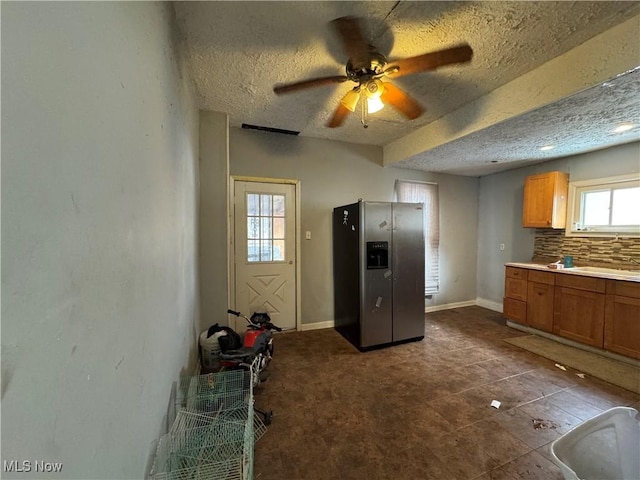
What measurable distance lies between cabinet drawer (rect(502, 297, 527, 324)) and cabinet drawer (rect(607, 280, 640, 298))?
37.7 inches

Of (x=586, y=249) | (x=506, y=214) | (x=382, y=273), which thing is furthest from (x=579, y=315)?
(x=382, y=273)

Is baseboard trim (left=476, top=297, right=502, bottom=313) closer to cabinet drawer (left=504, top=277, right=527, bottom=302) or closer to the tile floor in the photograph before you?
cabinet drawer (left=504, top=277, right=527, bottom=302)

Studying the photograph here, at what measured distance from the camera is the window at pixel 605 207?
3.05m

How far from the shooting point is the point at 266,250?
137 inches

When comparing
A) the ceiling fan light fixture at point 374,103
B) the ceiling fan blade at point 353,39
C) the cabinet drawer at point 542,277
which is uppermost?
the ceiling fan blade at point 353,39

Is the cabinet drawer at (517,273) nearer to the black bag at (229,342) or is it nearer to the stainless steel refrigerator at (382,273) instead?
the stainless steel refrigerator at (382,273)

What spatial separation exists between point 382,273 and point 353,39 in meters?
2.31

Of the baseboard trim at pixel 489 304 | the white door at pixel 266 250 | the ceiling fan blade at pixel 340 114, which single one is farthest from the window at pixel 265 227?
the baseboard trim at pixel 489 304

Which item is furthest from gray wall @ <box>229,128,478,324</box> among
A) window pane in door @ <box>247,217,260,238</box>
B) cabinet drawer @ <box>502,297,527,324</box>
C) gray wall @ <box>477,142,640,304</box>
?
cabinet drawer @ <box>502,297,527,324</box>

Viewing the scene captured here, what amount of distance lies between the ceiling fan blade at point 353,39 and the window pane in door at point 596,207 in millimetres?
3669

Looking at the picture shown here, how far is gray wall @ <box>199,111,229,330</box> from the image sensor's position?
8.96ft

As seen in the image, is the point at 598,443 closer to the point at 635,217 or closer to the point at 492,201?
the point at 635,217

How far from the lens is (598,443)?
131 centimetres

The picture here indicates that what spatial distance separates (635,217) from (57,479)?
4.97 m
